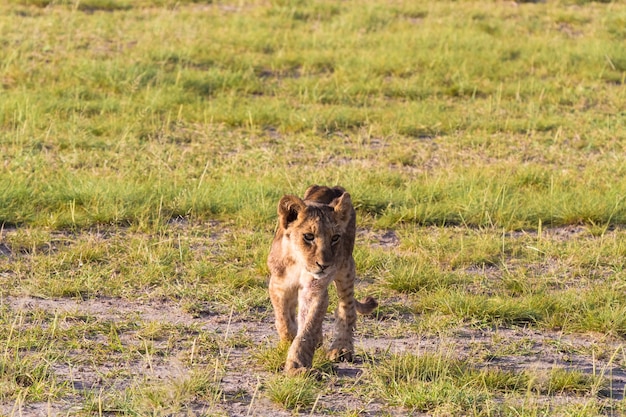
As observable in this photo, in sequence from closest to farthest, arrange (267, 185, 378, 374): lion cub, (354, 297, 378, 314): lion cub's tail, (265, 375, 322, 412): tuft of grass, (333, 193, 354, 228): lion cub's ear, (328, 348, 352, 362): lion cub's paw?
1. (265, 375, 322, 412): tuft of grass
2. (267, 185, 378, 374): lion cub
3. (333, 193, 354, 228): lion cub's ear
4. (328, 348, 352, 362): lion cub's paw
5. (354, 297, 378, 314): lion cub's tail

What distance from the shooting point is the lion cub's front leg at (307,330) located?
5.02m

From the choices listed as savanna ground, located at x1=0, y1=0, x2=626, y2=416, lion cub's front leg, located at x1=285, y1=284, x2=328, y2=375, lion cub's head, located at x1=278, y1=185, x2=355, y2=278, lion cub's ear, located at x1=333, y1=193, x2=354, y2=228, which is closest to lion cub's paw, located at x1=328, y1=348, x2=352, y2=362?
savanna ground, located at x1=0, y1=0, x2=626, y2=416

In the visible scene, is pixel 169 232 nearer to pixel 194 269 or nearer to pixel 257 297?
pixel 194 269

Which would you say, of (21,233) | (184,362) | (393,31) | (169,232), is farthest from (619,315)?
(393,31)

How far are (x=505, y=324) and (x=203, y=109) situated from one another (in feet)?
15.9

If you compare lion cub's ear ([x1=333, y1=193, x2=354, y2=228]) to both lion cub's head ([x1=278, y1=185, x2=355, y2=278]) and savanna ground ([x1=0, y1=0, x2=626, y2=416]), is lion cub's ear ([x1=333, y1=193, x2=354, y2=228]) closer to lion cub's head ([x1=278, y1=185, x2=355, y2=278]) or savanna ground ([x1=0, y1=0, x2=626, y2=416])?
lion cub's head ([x1=278, y1=185, x2=355, y2=278])

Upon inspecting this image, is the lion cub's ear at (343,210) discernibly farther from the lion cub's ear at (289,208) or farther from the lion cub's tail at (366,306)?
the lion cub's tail at (366,306)

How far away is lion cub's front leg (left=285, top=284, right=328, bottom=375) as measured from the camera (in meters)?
Answer: 5.02

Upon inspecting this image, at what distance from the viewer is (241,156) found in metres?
9.00

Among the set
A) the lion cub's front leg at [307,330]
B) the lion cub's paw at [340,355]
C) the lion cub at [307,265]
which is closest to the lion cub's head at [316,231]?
the lion cub at [307,265]

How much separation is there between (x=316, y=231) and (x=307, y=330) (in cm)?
46

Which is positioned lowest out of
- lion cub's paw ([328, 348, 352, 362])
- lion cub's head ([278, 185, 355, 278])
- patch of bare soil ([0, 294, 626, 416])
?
patch of bare soil ([0, 294, 626, 416])

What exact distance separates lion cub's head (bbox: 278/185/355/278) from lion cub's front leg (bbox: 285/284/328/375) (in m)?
0.14

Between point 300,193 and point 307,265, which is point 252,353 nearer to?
point 307,265
